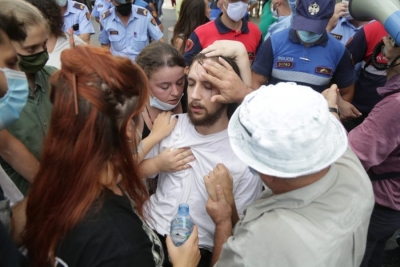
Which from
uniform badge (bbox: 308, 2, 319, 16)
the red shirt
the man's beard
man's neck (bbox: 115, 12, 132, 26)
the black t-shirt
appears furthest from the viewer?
man's neck (bbox: 115, 12, 132, 26)

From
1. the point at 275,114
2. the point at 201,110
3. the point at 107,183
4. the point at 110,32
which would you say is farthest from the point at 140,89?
the point at 110,32

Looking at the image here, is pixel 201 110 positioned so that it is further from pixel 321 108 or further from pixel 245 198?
pixel 321 108

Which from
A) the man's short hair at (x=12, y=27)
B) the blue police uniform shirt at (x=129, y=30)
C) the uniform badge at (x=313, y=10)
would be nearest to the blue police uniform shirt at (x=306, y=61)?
the uniform badge at (x=313, y=10)

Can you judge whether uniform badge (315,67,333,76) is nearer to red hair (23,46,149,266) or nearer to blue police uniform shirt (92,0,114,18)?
red hair (23,46,149,266)

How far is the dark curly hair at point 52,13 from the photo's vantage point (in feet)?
10.1

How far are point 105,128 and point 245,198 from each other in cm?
102

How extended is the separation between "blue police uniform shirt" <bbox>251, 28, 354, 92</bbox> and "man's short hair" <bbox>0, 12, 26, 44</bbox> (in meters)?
1.66

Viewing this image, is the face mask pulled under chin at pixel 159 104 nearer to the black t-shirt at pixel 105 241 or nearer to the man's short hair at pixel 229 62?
the man's short hair at pixel 229 62

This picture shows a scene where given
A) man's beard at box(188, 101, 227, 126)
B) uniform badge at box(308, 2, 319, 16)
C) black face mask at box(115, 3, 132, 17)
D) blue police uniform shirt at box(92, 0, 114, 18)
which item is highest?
uniform badge at box(308, 2, 319, 16)

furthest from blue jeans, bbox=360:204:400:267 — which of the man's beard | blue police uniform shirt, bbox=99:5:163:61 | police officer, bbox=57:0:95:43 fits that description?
police officer, bbox=57:0:95:43

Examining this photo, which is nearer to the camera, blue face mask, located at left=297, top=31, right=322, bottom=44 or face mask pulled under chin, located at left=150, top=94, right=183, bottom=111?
face mask pulled under chin, located at left=150, top=94, right=183, bottom=111

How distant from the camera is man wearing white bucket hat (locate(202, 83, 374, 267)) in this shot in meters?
1.14

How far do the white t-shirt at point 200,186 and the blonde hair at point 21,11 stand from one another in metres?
0.99

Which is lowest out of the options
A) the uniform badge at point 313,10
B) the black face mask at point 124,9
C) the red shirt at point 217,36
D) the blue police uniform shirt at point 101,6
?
the blue police uniform shirt at point 101,6
